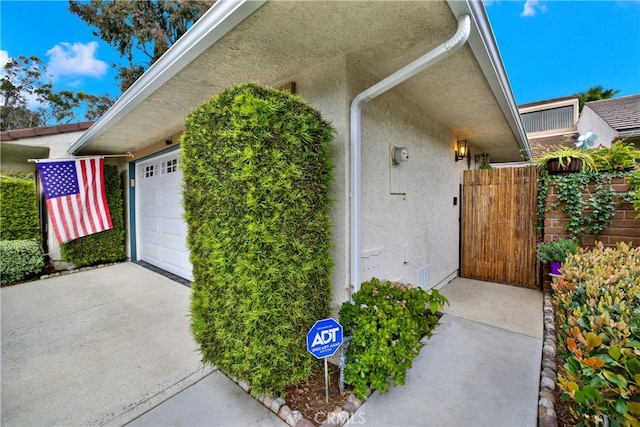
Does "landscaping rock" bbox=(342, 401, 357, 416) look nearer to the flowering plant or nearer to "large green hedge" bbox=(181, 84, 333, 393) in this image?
"large green hedge" bbox=(181, 84, 333, 393)

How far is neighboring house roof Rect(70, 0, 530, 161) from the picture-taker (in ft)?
6.66

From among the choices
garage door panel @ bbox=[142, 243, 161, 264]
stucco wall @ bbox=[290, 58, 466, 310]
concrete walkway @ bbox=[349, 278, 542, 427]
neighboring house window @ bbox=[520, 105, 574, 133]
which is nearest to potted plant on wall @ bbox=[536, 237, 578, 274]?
concrete walkway @ bbox=[349, 278, 542, 427]

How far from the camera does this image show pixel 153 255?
6.83 m

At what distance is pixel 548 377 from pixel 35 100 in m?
26.9

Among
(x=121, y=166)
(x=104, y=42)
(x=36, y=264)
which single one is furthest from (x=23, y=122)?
(x=36, y=264)

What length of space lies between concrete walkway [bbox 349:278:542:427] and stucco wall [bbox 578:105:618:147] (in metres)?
9.61

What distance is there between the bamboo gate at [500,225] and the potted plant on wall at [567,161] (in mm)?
382

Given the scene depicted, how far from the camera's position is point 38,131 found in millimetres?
5965

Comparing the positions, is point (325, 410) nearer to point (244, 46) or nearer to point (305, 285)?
point (305, 285)

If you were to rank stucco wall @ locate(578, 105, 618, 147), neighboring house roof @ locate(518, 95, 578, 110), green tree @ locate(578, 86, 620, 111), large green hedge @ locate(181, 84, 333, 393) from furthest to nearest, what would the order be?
green tree @ locate(578, 86, 620, 111)
neighboring house roof @ locate(518, 95, 578, 110)
stucco wall @ locate(578, 105, 618, 147)
large green hedge @ locate(181, 84, 333, 393)

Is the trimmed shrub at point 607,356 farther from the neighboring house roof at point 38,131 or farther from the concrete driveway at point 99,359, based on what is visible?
the neighboring house roof at point 38,131

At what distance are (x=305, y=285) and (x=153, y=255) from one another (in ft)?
20.6

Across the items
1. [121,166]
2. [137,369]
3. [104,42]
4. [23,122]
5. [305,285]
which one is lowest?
[137,369]

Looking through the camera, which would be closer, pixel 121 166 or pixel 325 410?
pixel 325 410
